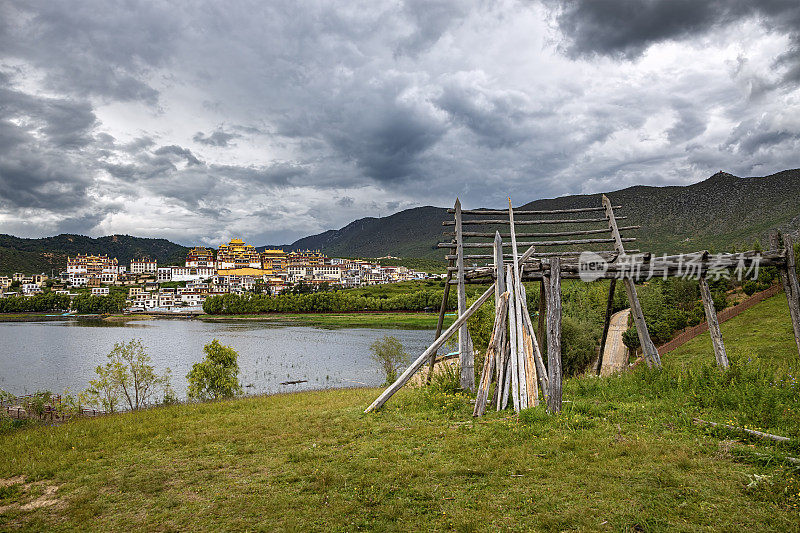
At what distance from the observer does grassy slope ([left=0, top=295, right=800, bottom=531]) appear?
4102 millimetres

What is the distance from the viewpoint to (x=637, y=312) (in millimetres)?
10156

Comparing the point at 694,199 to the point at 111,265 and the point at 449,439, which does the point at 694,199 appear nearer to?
the point at 449,439

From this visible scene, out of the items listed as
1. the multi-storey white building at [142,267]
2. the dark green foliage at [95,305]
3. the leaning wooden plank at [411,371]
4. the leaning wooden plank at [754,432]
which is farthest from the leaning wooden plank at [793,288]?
the multi-storey white building at [142,267]

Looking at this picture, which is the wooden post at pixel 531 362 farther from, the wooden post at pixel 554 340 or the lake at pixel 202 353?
Answer: the lake at pixel 202 353

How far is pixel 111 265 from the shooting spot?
152 metres

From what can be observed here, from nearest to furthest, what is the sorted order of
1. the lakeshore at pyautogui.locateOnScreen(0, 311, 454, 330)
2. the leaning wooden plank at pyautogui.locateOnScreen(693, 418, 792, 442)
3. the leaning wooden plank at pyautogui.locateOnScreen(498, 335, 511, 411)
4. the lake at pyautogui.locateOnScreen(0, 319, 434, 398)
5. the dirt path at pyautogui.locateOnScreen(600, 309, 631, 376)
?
the leaning wooden plank at pyautogui.locateOnScreen(693, 418, 792, 442)
the leaning wooden plank at pyautogui.locateOnScreen(498, 335, 511, 411)
the dirt path at pyautogui.locateOnScreen(600, 309, 631, 376)
the lake at pyautogui.locateOnScreen(0, 319, 434, 398)
the lakeshore at pyautogui.locateOnScreen(0, 311, 454, 330)

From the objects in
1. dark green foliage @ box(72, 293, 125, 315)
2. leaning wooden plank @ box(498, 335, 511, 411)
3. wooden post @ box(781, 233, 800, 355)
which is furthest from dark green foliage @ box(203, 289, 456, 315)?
wooden post @ box(781, 233, 800, 355)

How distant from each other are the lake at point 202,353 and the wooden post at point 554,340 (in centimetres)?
1989

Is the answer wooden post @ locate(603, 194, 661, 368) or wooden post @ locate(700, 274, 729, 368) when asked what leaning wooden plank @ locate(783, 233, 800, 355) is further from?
wooden post @ locate(603, 194, 661, 368)

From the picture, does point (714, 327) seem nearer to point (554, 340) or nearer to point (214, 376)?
point (554, 340)

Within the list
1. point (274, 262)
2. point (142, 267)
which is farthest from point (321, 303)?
point (142, 267)

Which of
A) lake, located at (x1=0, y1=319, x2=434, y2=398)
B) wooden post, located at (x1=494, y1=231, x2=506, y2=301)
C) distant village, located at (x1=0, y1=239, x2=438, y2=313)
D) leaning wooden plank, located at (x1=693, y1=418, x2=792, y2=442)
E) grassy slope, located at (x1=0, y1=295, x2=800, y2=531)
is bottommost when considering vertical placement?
lake, located at (x1=0, y1=319, x2=434, y2=398)

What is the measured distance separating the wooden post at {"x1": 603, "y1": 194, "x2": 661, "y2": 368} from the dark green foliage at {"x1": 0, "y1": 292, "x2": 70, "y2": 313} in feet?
371

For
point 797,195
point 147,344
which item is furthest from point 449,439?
point 797,195
